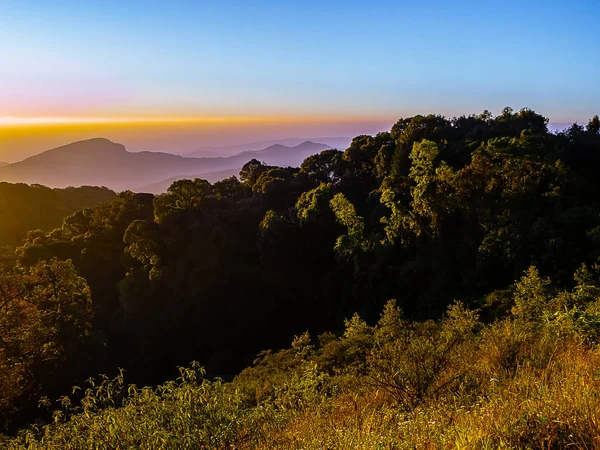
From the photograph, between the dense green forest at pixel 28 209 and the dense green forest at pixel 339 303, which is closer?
the dense green forest at pixel 339 303

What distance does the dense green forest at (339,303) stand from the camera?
15.6ft

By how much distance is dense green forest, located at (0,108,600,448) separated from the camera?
4750 mm

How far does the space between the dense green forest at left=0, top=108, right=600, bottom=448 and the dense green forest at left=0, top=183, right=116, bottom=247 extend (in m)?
16.4

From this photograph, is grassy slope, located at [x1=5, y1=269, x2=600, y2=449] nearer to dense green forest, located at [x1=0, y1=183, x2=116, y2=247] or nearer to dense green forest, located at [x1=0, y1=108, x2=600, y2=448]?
dense green forest, located at [x1=0, y1=108, x2=600, y2=448]

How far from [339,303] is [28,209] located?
47.1 metres

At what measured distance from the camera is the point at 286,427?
17.4ft

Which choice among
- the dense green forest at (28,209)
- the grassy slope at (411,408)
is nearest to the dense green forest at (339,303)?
the grassy slope at (411,408)

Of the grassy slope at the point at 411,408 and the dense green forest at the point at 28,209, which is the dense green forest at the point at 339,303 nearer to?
the grassy slope at the point at 411,408

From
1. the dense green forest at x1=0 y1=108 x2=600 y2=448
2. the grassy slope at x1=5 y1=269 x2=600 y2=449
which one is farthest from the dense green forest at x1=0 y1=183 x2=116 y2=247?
the grassy slope at x1=5 y1=269 x2=600 y2=449

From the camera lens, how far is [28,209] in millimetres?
52531

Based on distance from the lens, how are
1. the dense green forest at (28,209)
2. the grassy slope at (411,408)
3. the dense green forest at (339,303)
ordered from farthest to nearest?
the dense green forest at (28,209)
the dense green forest at (339,303)
the grassy slope at (411,408)

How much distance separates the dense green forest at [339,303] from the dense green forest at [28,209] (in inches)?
644

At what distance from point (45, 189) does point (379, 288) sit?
56.8 meters

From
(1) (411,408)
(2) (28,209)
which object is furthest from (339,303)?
(2) (28,209)
